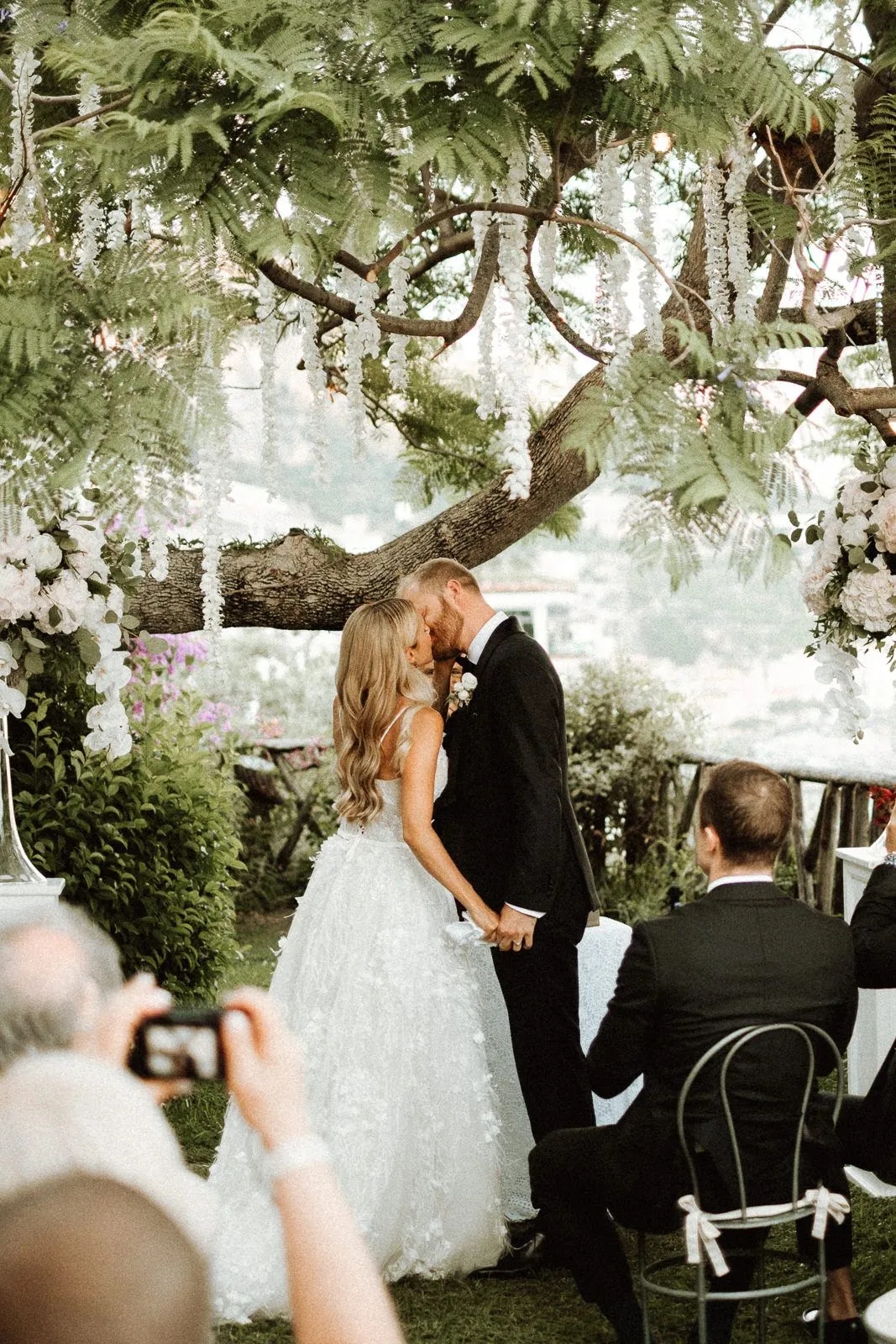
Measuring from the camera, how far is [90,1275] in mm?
681

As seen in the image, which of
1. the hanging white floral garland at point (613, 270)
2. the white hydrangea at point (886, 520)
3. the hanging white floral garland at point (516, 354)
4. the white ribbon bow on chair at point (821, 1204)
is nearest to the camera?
the hanging white floral garland at point (516, 354)

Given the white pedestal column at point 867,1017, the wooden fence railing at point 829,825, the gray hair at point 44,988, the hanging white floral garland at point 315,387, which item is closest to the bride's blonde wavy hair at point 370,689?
the hanging white floral garland at point 315,387

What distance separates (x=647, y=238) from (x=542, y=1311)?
2.20m

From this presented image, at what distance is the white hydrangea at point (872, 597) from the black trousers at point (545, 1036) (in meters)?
1.01

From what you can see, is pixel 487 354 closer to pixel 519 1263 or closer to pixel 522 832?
pixel 522 832

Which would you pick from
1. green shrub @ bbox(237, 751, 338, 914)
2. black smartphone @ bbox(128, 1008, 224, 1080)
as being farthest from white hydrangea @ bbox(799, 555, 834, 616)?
green shrub @ bbox(237, 751, 338, 914)

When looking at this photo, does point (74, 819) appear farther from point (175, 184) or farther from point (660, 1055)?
point (175, 184)

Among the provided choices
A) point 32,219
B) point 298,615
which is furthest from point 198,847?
point 32,219

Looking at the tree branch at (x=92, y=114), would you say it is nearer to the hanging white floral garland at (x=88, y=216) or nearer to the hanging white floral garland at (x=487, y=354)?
the hanging white floral garland at (x=88, y=216)

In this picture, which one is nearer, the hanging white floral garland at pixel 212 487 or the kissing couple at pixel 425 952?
the hanging white floral garland at pixel 212 487

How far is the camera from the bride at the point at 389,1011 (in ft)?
10.3

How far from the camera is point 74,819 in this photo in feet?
16.2

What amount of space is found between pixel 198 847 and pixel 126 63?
385 cm

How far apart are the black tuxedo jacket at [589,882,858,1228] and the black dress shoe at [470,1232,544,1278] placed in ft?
3.27
